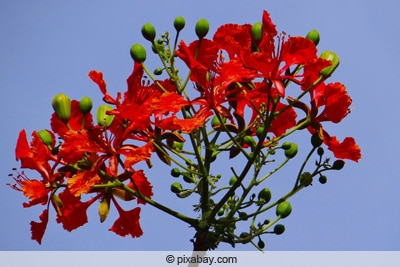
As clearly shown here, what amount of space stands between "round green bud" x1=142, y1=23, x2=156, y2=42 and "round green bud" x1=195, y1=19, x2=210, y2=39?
17cm

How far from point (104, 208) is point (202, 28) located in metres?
0.68

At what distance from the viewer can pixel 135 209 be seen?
9.72ft

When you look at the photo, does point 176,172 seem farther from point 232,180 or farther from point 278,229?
point 278,229

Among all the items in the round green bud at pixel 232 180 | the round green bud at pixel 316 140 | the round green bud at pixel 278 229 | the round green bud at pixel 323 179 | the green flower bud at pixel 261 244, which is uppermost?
the round green bud at pixel 316 140

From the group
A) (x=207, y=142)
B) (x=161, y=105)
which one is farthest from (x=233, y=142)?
(x=161, y=105)

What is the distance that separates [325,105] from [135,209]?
0.73 m

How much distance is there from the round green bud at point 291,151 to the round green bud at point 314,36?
1.17 feet

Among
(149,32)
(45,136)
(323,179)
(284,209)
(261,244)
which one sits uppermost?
(149,32)

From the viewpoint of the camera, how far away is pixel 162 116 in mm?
2824

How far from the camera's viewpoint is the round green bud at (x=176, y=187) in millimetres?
2928

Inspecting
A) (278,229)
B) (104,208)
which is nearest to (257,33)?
(278,229)

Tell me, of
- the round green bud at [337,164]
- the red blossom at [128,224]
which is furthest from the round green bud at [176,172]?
the round green bud at [337,164]

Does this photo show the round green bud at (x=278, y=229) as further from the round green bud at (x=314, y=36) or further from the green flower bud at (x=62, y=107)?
the green flower bud at (x=62, y=107)

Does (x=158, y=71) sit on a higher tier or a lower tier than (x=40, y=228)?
higher
